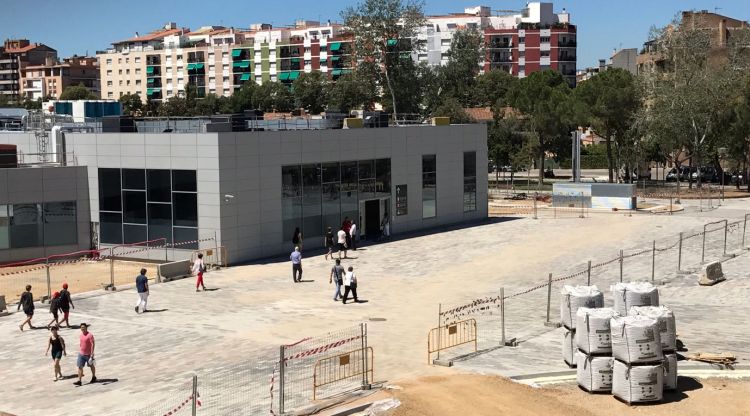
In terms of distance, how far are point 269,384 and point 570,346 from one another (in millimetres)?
6968

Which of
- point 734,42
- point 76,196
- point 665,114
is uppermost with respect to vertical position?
point 734,42

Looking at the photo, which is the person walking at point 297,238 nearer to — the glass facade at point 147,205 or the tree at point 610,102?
the glass facade at point 147,205

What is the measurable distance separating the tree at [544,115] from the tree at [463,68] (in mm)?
26652

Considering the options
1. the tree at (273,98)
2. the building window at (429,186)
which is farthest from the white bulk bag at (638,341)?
the tree at (273,98)

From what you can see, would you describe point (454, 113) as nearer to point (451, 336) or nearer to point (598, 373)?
point (451, 336)

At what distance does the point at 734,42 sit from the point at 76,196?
60999mm

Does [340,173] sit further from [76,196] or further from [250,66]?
[250,66]

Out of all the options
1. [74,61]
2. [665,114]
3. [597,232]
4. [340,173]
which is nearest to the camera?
[340,173]

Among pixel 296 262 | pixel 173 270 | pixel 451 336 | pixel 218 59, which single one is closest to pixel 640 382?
pixel 451 336

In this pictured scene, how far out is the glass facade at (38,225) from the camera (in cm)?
3944

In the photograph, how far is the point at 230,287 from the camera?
109ft

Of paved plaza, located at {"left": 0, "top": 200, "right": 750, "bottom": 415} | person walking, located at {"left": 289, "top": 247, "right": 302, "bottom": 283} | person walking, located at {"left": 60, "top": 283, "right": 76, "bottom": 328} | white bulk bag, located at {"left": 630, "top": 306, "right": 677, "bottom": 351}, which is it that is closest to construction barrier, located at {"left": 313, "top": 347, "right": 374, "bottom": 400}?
paved plaza, located at {"left": 0, "top": 200, "right": 750, "bottom": 415}

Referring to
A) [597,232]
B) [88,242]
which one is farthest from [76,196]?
[597,232]

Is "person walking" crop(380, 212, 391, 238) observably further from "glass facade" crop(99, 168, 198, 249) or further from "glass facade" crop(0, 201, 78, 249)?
"glass facade" crop(0, 201, 78, 249)
